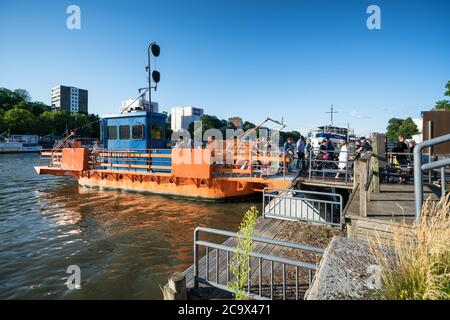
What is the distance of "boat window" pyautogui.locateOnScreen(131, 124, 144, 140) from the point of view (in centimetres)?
1508

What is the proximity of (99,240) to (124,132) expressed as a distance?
9.20 m

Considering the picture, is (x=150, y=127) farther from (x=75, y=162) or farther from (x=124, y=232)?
(x=124, y=232)

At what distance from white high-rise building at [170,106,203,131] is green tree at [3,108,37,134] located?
81.1 meters

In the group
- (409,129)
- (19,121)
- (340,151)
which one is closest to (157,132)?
(340,151)

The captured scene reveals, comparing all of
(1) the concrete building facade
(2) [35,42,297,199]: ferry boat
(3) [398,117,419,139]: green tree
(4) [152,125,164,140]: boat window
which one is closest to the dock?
(2) [35,42,297,199]: ferry boat

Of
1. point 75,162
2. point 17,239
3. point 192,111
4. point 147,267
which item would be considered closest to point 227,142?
point 147,267

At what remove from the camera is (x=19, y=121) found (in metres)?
72.4

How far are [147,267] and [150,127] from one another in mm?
10317

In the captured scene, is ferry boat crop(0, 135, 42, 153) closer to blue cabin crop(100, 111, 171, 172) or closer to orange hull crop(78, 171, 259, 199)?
→ blue cabin crop(100, 111, 171, 172)

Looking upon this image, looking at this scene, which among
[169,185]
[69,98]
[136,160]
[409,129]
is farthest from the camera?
[69,98]

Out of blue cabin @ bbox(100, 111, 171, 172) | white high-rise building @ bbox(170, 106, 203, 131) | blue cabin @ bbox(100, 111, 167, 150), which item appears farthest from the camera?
white high-rise building @ bbox(170, 106, 203, 131)

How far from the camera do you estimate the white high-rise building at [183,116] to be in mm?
152625

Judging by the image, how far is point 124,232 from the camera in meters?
8.47

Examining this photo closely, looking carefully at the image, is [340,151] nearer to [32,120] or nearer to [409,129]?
[409,129]
